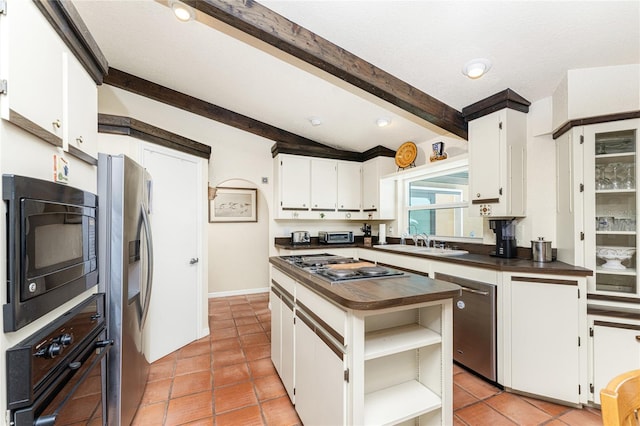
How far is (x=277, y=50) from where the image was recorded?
2086mm

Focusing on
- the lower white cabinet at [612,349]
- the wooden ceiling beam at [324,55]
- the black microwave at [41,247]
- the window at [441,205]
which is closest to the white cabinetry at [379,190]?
the window at [441,205]

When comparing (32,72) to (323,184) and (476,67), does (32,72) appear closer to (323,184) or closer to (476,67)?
(476,67)

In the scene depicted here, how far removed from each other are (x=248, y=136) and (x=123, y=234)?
2.79 metres

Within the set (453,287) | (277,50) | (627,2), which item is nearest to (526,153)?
(627,2)

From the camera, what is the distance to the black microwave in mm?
858

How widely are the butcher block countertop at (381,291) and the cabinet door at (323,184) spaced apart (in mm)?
2473

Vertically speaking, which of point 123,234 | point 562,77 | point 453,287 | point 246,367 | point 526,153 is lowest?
point 246,367

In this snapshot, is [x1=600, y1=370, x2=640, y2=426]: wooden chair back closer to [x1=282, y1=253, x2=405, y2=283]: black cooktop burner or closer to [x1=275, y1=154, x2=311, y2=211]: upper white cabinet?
[x1=282, y1=253, x2=405, y2=283]: black cooktop burner

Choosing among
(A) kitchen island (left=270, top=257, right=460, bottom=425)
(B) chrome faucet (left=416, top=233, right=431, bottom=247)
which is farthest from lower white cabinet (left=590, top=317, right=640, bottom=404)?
(B) chrome faucet (left=416, top=233, right=431, bottom=247)

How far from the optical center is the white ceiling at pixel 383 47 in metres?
1.69

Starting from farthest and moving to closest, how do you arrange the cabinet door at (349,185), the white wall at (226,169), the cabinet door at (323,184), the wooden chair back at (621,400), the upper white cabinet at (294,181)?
the cabinet door at (349,185) < the cabinet door at (323,184) < the upper white cabinet at (294,181) < the white wall at (226,169) < the wooden chair back at (621,400)

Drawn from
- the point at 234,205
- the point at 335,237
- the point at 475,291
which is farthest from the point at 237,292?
the point at 475,291

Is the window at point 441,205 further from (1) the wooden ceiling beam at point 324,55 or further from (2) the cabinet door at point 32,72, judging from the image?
(2) the cabinet door at point 32,72

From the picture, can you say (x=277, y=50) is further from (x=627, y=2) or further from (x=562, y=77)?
(x=562, y=77)
